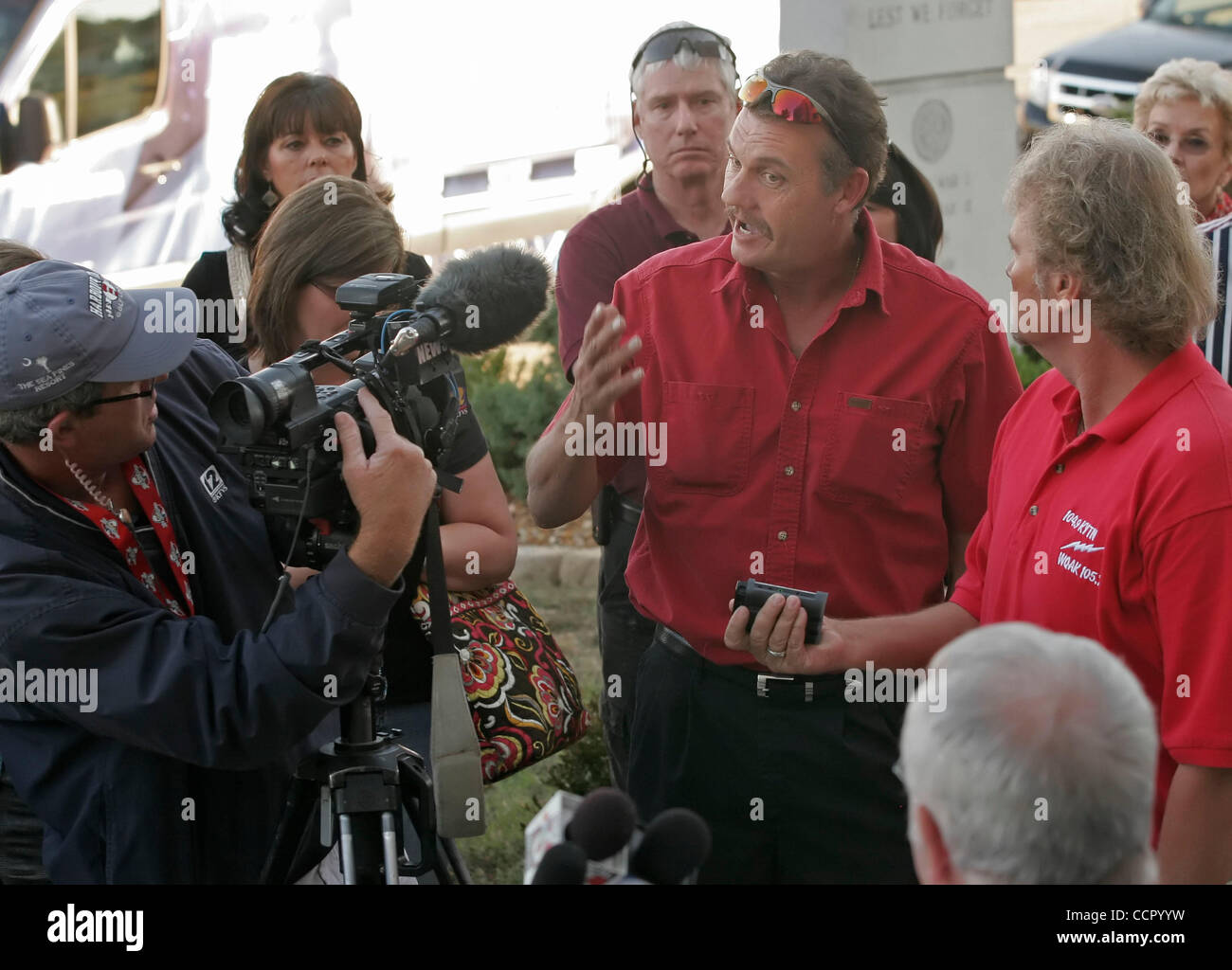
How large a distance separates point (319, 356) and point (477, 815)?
82 cm

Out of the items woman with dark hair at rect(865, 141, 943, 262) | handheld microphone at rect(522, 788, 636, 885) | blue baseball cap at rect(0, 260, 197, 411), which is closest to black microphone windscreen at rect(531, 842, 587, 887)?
handheld microphone at rect(522, 788, 636, 885)

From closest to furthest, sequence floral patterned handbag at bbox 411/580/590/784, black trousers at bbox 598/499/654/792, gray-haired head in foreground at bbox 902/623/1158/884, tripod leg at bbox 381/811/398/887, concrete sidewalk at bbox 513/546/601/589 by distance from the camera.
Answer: gray-haired head in foreground at bbox 902/623/1158/884 → tripod leg at bbox 381/811/398/887 → floral patterned handbag at bbox 411/580/590/784 → black trousers at bbox 598/499/654/792 → concrete sidewalk at bbox 513/546/601/589

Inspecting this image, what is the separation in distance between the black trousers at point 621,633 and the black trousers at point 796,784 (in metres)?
0.84

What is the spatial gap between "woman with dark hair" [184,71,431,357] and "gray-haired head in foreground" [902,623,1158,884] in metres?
2.61

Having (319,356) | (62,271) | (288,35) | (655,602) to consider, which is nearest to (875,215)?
(655,602)

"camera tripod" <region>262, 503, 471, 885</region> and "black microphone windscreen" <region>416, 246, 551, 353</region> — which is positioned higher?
"black microphone windscreen" <region>416, 246, 551, 353</region>

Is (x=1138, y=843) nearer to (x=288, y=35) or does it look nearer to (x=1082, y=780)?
(x=1082, y=780)

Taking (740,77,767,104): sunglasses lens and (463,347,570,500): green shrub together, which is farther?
(463,347,570,500): green shrub

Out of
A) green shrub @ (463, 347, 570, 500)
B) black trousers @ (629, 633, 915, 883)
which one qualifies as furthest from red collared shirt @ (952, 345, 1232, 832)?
green shrub @ (463, 347, 570, 500)

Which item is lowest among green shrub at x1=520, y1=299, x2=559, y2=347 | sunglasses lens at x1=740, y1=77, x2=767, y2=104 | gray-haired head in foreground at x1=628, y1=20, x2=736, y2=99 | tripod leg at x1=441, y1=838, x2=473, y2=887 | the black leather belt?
tripod leg at x1=441, y1=838, x2=473, y2=887

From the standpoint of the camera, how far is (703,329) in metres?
2.87

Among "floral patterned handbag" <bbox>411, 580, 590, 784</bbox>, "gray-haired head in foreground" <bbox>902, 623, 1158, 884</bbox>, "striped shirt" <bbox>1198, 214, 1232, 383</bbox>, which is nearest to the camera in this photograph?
"gray-haired head in foreground" <bbox>902, 623, 1158, 884</bbox>

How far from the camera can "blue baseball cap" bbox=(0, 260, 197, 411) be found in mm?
2256

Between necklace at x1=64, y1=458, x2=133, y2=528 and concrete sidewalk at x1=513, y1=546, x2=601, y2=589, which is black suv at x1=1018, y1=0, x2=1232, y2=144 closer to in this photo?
concrete sidewalk at x1=513, y1=546, x2=601, y2=589
